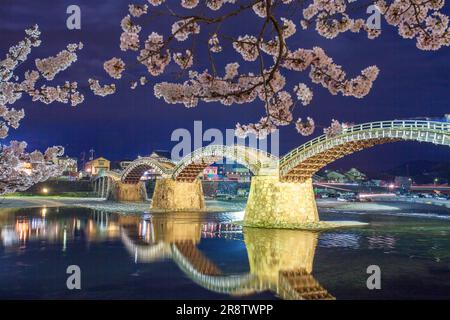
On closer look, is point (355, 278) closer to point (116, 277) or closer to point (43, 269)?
point (116, 277)

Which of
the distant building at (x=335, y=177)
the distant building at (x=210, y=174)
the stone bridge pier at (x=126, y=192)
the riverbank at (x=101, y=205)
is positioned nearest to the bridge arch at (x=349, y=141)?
the riverbank at (x=101, y=205)

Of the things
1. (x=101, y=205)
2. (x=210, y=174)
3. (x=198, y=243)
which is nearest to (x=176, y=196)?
(x=101, y=205)

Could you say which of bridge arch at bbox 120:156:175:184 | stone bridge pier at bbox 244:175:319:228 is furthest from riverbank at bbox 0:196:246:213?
stone bridge pier at bbox 244:175:319:228

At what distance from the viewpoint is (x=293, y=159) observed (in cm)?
3481

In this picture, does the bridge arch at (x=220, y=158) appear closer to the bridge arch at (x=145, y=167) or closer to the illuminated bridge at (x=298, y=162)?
the illuminated bridge at (x=298, y=162)

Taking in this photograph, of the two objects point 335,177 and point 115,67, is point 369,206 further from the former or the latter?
point 335,177

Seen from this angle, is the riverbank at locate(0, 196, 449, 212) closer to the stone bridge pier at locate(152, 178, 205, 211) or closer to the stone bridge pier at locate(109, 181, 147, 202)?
the stone bridge pier at locate(152, 178, 205, 211)

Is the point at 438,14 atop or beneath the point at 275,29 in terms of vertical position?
atop

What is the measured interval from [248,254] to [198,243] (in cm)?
515

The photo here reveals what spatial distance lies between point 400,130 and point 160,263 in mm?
17298

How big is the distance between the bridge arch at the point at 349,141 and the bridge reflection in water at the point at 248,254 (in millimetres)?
4717
